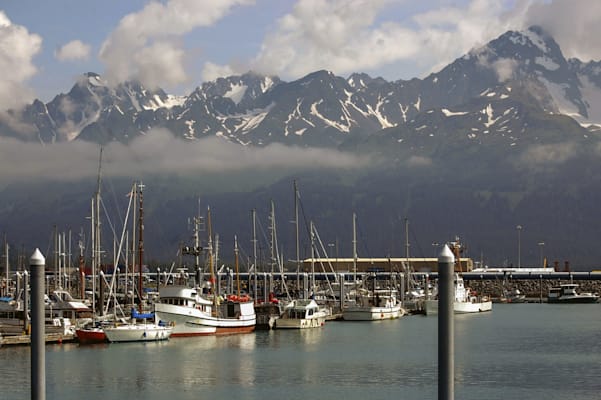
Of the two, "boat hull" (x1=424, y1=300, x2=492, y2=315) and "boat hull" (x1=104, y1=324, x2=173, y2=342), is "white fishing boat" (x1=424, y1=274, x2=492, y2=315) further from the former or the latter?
"boat hull" (x1=104, y1=324, x2=173, y2=342)

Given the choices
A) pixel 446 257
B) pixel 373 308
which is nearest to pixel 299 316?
pixel 373 308

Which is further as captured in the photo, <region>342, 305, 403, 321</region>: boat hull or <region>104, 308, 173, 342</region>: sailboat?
<region>342, 305, 403, 321</region>: boat hull

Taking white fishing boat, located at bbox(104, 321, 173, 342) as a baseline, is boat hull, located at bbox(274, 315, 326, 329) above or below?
below

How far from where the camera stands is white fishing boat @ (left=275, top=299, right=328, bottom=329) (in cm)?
12675

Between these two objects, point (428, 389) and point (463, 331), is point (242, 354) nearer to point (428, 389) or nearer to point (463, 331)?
point (428, 389)

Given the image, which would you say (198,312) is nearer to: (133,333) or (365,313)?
(133,333)

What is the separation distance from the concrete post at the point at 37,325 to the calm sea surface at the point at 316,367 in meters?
35.6

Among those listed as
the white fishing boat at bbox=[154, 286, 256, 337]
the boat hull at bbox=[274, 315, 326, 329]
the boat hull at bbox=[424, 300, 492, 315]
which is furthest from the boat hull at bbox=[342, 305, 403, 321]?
the white fishing boat at bbox=[154, 286, 256, 337]

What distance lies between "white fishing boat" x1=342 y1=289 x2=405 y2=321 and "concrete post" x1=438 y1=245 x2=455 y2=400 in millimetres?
112517

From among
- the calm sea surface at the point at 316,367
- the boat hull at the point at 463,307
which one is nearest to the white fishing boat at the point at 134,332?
the calm sea surface at the point at 316,367

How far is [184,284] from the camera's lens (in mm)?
118938

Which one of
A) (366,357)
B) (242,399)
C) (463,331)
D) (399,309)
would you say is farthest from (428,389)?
(399,309)

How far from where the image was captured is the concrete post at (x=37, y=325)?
36250 millimetres

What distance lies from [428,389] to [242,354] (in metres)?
26.3
